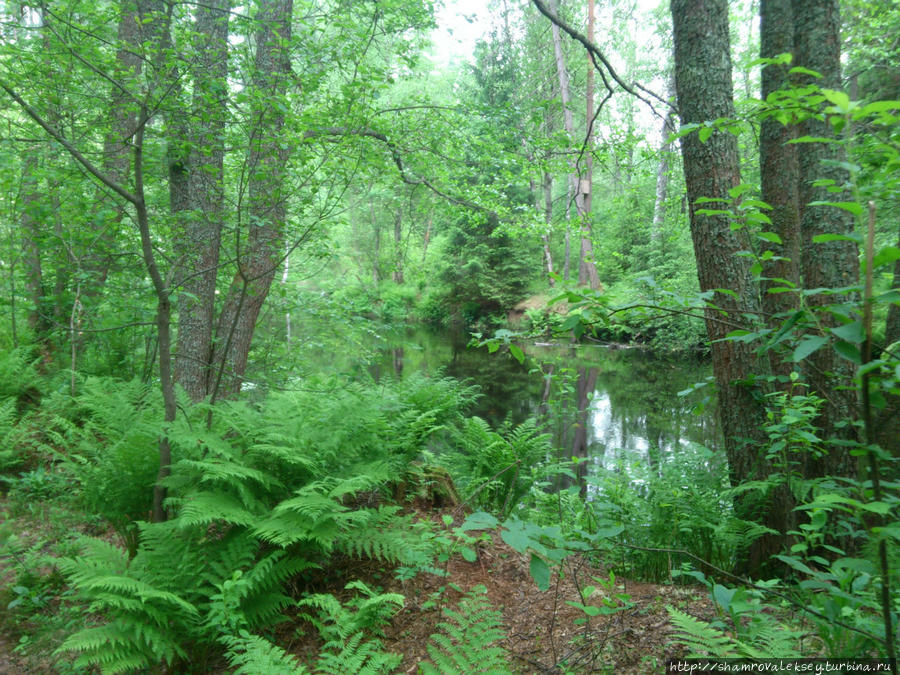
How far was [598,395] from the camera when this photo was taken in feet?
36.2

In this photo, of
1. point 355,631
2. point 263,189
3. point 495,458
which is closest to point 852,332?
point 355,631

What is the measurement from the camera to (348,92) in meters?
3.92

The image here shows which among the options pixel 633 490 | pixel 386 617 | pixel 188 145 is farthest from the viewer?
pixel 633 490

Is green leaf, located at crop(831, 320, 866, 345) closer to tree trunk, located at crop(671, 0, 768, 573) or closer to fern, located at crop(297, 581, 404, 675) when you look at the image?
fern, located at crop(297, 581, 404, 675)

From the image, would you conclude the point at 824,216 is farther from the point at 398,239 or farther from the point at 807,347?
the point at 398,239

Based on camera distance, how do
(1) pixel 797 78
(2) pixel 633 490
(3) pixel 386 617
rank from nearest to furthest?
(3) pixel 386 617
(1) pixel 797 78
(2) pixel 633 490

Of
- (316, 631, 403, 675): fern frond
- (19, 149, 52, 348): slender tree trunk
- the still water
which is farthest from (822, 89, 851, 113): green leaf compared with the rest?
(19, 149, 52, 348): slender tree trunk

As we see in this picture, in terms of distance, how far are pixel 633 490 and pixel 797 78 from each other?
307cm

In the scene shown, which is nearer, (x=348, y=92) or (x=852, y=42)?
(x=348, y=92)

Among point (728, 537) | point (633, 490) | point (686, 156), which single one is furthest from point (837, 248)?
point (633, 490)

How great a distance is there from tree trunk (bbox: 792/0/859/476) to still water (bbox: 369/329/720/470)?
1.58 meters

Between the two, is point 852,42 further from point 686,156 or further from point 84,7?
point 84,7

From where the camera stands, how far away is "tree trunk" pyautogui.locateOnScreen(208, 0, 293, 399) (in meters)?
3.23

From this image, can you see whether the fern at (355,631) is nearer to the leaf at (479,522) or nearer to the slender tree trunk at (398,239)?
the leaf at (479,522)
